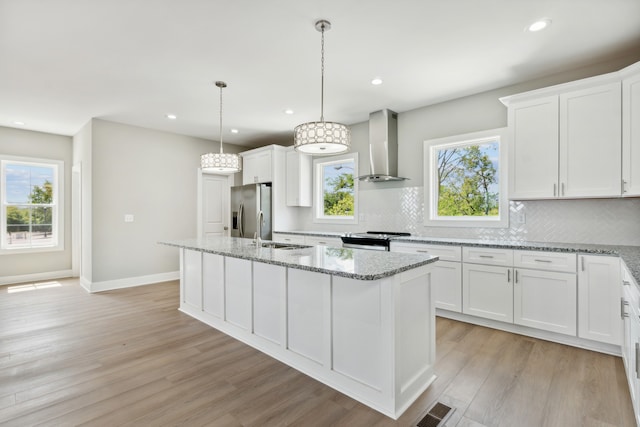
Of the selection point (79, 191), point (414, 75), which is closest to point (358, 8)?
point (414, 75)

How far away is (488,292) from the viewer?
3158mm

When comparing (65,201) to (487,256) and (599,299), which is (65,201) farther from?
(599,299)

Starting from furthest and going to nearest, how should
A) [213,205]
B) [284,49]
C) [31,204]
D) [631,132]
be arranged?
[213,205], [31,204], [284,49], [631,132]

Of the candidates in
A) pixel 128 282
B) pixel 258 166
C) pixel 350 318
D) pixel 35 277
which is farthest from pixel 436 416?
pixel 35 277

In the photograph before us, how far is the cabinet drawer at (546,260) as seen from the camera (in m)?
2.72

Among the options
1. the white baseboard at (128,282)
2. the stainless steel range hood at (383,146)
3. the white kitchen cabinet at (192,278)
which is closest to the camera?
the white kitchen cabinet at (192,278)

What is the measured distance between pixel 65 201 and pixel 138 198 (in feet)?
5.55

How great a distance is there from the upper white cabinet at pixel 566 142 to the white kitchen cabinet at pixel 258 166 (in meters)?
3.69

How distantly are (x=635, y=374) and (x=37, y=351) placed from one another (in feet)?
14.2

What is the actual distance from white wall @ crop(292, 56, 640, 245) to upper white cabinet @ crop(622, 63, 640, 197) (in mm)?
417

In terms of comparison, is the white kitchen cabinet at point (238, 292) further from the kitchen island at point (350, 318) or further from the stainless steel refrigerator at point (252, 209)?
the stainless steel refrigerator at point (252, 209)

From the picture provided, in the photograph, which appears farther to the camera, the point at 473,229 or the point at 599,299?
the point at 473,229

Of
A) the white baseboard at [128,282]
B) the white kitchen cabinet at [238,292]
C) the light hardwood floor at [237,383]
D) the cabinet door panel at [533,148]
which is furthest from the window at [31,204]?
the cabinet door panel at [533,148]

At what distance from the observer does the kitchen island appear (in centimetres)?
186
